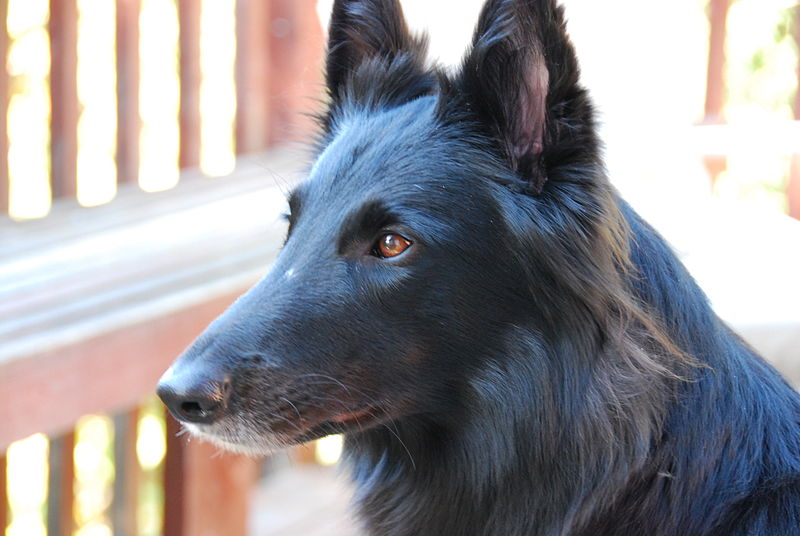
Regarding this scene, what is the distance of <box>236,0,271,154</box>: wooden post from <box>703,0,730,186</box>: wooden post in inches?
104

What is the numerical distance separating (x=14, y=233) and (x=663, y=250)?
1.98m

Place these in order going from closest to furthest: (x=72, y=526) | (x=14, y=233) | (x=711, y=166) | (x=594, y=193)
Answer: (x=594, y=193), (x=14, y=233), (x=72, y=526), (x=711, y=166)

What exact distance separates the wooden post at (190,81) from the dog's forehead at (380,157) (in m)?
1.76

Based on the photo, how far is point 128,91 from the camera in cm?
342

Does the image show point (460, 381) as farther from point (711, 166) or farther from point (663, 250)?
point (711, 166)

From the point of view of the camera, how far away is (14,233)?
2801 millimetres

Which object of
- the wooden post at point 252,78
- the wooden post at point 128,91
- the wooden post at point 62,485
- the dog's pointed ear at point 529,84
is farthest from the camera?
the wooden post at point 252,78

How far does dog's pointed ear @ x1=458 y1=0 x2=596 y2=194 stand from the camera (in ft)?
5.27

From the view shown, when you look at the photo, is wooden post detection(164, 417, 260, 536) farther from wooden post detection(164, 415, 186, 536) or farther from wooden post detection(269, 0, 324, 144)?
wooden post detection(269, 0, 324, 144)

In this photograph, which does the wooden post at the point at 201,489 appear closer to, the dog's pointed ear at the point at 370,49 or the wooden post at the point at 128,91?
the wooden post at the point at 128,91

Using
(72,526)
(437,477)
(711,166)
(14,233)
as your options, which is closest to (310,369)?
(437,477)

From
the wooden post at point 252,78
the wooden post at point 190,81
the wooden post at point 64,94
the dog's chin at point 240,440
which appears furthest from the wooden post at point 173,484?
the dog's chin at point 240,440

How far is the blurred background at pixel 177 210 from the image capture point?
2.50 m

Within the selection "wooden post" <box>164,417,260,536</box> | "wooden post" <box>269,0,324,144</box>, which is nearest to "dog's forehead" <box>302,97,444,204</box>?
"wooden post" <box>164,417,260,536</box>
